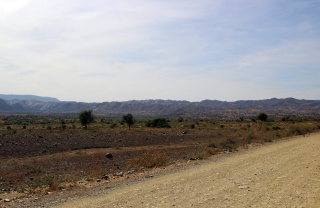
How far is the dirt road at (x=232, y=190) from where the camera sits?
9.12 metres

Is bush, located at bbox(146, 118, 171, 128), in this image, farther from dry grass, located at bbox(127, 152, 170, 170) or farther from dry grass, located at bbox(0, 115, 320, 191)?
dry grass, located at bbox(127, 152, 170, 170)

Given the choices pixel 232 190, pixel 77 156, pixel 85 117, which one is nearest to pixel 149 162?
pixel 232 190

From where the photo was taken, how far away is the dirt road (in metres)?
9.12

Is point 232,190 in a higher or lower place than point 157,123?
higher

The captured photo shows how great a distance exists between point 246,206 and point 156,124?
199ft

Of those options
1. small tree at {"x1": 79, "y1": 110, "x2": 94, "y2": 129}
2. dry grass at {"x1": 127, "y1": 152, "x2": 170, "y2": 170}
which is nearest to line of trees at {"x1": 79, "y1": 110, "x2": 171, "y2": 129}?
small tree at {"x1": 79, "y1": 110, "x2": 94, "y2": 129}

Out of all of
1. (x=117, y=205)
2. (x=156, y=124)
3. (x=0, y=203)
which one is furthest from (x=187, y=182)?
(x=156, y=124)

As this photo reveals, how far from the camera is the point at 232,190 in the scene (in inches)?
411

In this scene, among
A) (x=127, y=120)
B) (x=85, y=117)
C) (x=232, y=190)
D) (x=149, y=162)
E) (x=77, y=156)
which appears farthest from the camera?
(x=127, y=120)

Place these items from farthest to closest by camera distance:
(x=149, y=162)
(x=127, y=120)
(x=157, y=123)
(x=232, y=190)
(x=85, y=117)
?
(x=157, y=123), (x=127, y=120), (x=85, y=117), (x=149, y=162), (x=232, y=190)

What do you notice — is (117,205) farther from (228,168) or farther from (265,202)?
(228,168)

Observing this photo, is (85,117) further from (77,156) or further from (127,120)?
(77,156)

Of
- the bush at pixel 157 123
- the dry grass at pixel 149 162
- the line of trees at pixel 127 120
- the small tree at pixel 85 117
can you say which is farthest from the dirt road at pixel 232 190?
the bush at pixel 157 123

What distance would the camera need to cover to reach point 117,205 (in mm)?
9867
